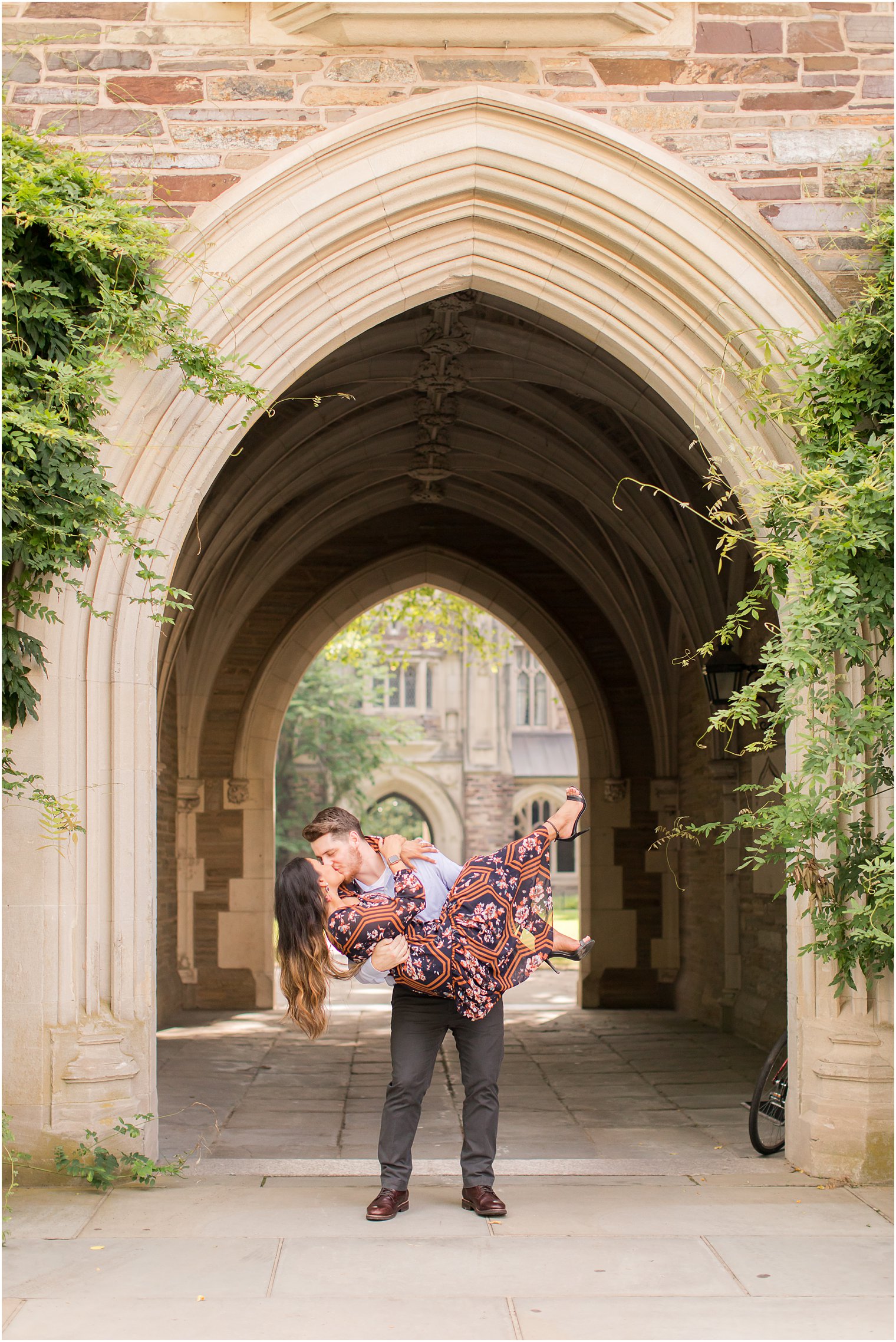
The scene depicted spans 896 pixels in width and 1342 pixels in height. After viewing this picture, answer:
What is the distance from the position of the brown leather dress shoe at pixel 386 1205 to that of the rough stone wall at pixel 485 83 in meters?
3.47

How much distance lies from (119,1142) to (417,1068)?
1260 mm

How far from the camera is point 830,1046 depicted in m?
4.50

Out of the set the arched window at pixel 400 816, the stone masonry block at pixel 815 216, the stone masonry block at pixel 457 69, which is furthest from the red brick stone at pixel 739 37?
the arched window at pixel 400 816

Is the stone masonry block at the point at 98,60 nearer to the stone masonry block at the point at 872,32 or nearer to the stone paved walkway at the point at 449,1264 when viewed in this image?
the stone masonry block at the point at 872,32

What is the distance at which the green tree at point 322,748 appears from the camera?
21.0 meters

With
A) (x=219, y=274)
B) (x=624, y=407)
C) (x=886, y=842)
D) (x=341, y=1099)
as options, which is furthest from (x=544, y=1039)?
(x=219, y=274)

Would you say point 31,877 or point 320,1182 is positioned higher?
point 31,877

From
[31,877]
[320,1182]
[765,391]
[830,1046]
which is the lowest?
[320,1182]

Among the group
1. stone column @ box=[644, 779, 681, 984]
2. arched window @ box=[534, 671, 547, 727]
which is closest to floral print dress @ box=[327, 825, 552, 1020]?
stone column @ box=[644, 779, 681, 984]

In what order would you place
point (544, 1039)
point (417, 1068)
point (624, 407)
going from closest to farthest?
point (417, 1068), point (624, 407), point (544, 1039)

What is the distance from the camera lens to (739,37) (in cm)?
483

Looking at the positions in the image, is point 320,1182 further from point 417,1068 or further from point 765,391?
point 765,391

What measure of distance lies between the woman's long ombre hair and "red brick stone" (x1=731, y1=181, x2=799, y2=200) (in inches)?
120

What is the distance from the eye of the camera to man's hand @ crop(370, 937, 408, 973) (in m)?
3.52
